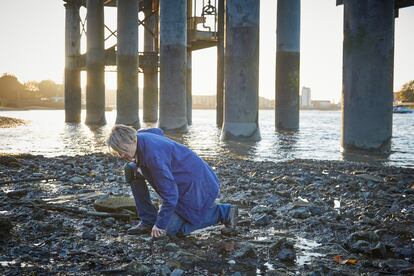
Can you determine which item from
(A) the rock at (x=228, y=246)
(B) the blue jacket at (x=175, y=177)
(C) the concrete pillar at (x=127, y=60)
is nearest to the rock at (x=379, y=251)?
(A) the rock at (x=228, y=246)

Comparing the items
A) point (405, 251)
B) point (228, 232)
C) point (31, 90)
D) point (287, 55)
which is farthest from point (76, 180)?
point (31, 90)

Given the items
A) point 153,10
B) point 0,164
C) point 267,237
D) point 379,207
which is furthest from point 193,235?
point 153,10

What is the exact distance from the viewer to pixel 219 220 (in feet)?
15.3

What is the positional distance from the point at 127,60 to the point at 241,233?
2277 cm

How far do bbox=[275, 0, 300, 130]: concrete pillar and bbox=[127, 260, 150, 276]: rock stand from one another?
842 inches

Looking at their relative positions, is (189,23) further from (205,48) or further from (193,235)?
(193,235)

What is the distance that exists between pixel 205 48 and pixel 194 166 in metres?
25.1

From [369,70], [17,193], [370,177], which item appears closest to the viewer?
[17,193]

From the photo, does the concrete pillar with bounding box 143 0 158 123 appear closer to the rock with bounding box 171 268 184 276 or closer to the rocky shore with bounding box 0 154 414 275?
the rocky shore with bounding box 0 154 414 275

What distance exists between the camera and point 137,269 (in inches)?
146

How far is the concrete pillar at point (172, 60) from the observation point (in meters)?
19.5

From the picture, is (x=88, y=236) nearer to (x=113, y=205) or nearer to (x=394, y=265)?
(x=113, y=205)

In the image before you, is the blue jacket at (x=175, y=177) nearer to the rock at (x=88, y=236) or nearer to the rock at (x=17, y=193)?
the rock at (x=88, y=236)

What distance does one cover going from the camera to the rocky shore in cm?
387
